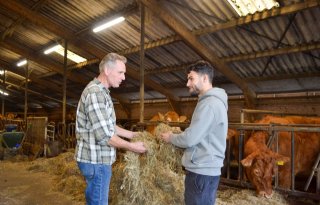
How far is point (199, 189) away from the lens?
2.48 metres

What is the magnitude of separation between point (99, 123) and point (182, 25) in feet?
19.1

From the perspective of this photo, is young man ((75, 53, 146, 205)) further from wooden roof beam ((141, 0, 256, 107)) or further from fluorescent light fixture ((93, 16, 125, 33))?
fluorescent light fixture ((93, 16, 125, 33))

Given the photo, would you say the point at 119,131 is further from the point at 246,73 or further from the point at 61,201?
the point at 246,73

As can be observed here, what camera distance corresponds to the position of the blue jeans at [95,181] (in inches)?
99.8

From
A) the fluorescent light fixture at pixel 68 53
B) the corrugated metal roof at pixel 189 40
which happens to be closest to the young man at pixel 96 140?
the corrugated metal roof at pixel 189 40

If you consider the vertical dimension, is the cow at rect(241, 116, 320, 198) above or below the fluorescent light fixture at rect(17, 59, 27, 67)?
below

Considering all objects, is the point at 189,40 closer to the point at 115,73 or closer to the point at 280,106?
the point at 280,106

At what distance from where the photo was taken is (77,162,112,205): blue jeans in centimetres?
254

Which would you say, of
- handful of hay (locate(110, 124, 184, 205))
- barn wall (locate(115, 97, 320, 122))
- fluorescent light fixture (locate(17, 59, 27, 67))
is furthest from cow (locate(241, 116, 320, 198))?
fluorescent light fixture (locate(17, 59, 27, 67))

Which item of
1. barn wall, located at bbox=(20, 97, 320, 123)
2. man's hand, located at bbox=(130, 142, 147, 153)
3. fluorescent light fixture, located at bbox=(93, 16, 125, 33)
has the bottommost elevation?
man's hand, located at bbox=(130, 142, 147, 153)

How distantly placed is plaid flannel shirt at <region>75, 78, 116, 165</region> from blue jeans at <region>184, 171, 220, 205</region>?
74cm

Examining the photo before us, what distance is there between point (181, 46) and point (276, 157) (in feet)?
16.9

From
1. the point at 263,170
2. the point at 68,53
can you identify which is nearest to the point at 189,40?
the point at 263,170

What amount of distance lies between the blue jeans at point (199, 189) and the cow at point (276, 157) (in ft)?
7.88
